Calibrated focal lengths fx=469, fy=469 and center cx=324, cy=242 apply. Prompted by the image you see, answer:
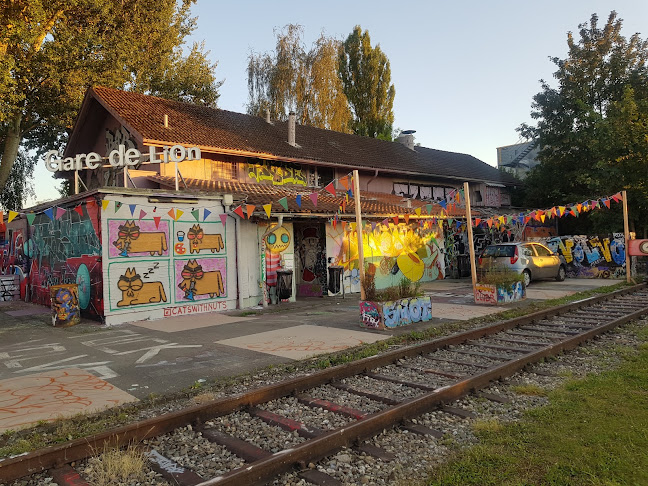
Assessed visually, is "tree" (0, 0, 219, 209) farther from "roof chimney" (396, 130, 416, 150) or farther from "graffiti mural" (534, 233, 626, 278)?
"graffiti mural" (534, 233, 626, 278)

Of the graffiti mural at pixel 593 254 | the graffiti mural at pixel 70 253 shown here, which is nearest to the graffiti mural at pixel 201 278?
the graffiti mural at pixel 70 253

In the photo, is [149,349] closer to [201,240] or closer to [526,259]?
[201,240]

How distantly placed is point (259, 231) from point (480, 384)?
9.61 m

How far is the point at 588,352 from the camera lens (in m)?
7.72

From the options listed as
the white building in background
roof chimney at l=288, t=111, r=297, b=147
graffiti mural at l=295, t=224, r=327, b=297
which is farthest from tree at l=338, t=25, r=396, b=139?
graffiti mural at l=295, t=224, r=327, b=297

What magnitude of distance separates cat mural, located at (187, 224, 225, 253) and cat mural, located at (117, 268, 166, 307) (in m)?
1.41

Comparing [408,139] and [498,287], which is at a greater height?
[408,139]

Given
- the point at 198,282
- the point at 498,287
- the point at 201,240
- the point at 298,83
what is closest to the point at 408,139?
the point at 298,83

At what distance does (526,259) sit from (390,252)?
5.09 m

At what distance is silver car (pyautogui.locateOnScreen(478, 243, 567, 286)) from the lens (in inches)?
683

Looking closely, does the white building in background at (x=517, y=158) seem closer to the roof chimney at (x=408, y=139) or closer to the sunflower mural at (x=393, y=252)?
the roof chimney at (x=408, y=139)

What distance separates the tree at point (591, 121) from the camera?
75.8 ft

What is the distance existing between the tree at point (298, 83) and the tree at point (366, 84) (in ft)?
14.7

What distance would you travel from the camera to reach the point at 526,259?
17.7 metres
